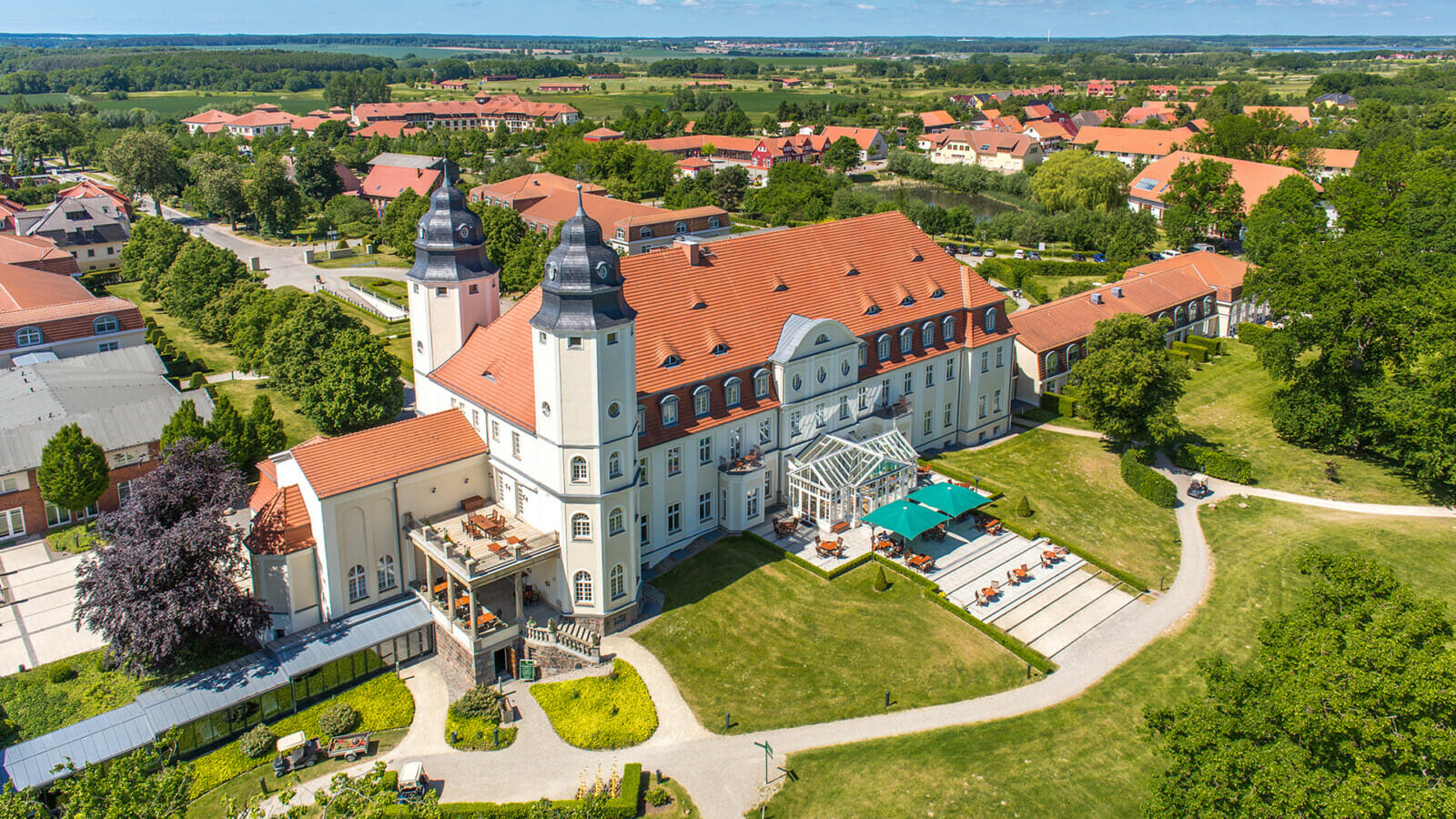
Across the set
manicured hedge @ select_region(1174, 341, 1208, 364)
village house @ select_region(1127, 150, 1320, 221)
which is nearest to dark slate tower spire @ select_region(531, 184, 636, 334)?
manicured hedge @ select_region(1174, 341, 1208, 364)

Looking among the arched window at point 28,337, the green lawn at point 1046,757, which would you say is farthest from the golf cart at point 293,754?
the arched window at point 28,337

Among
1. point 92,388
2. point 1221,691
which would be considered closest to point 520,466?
point 1221,691

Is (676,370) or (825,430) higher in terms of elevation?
(676,370)

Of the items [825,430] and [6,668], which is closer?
[6,668]

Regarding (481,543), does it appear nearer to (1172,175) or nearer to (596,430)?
(596,430)

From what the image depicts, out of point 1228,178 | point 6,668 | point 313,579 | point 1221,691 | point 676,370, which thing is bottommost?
point 6,668

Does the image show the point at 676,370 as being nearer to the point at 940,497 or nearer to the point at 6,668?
the point at 940,497

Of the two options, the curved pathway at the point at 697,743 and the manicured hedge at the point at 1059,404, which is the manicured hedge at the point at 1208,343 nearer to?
the manicured hedge at the point at 1059,404

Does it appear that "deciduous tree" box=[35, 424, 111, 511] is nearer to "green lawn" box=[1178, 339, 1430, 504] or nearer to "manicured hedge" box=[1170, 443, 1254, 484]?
"manicured hedge" box=[1170, 443, 1254, 484]
